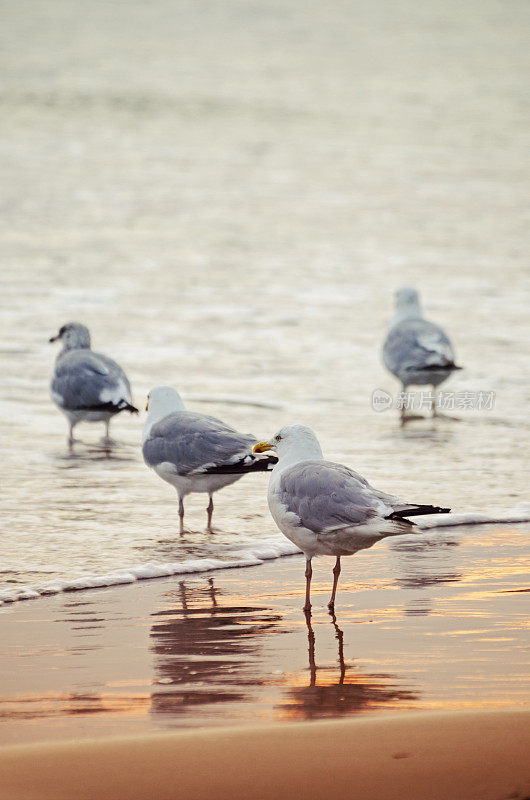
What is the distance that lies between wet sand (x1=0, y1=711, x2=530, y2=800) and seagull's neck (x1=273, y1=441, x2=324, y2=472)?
7.62 ft

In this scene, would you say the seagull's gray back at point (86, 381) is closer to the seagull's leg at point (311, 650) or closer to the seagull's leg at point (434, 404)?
the seagull's leg at point (434, 404)

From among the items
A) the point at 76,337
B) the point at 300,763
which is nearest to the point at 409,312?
the point at 76,337

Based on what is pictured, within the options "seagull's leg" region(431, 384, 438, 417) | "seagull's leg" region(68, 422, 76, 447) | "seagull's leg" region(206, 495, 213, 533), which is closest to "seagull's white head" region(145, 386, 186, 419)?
"seagull's leg" region(206, 495, 213, 533)

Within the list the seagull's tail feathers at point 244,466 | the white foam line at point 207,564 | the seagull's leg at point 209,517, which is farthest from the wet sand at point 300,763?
the seagull's leg at point 209,517

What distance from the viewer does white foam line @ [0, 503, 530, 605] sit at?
21.3ft

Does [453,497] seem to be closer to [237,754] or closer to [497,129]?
[237,754]

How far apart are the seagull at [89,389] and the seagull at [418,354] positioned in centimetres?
310

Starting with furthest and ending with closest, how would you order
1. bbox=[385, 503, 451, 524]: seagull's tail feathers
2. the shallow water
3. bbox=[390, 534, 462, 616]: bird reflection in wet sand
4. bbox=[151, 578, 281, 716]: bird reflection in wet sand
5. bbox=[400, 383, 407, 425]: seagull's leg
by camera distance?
bbox=[400, 383, 407, 425]: seagull's leg
the shallow water
bbox=[390, 534, 462, 616]: bird reflection in wet sand
bbox=[385, 503, 451, 524]: seagull's tail feathers
bbox=[151, 578, 281, 716]: bird reflection in wet sand

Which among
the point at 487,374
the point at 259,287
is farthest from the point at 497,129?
the point at 487,374

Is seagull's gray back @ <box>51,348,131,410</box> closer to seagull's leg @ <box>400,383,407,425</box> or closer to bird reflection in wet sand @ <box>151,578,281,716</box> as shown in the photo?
seagull's leg @ <box>400,383,407,425</box>

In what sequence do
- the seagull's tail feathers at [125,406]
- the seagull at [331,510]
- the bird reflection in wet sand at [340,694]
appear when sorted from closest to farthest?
the bird reflection in wet sand at [340,694] → the seagull at [331,510] → the seagull's tail feathers at [125,406]

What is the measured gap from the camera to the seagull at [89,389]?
1055 cm

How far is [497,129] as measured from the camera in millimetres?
41625

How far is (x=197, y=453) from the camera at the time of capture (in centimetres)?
777
